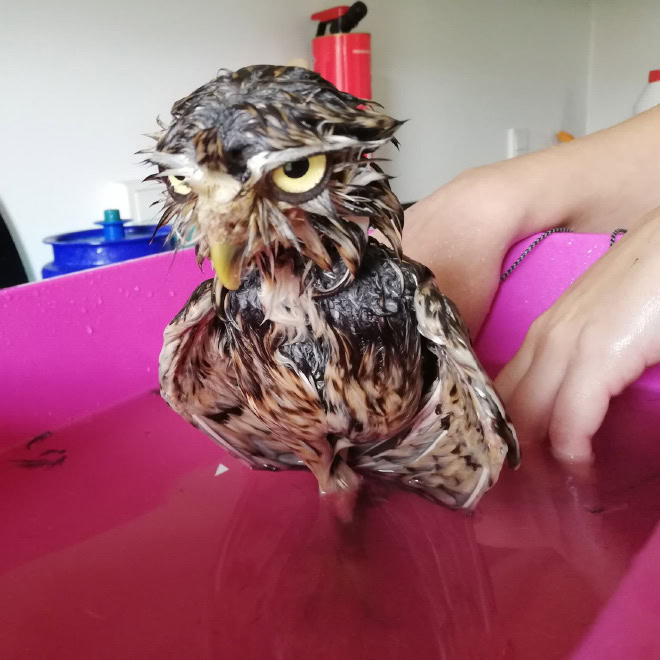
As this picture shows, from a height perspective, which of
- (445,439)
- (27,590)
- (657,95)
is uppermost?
(657,95)

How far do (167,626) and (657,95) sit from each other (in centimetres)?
175

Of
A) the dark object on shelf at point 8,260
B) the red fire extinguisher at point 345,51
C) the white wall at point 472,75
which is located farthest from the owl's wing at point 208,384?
the white wall at point 472,75

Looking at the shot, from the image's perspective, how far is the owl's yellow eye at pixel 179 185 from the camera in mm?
318

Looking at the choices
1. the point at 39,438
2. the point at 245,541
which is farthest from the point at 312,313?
the point at 39,438

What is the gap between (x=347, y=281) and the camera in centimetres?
38

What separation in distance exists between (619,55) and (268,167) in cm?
225

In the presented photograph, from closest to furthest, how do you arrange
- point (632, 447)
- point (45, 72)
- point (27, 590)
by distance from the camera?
point (27, 590), point (632, 447), point (45, 72)

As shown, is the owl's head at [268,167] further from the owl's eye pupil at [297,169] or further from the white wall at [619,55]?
the white wall at [619,55]

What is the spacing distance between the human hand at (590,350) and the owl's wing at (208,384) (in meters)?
0.22

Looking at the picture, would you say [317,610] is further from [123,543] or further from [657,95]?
[657,95]

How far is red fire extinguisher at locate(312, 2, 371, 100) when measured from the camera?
129 cm

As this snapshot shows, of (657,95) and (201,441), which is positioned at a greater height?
(657,95)

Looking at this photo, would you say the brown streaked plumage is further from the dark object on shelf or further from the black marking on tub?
the dark object on shelf

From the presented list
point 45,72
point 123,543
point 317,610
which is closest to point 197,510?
point 123,543
